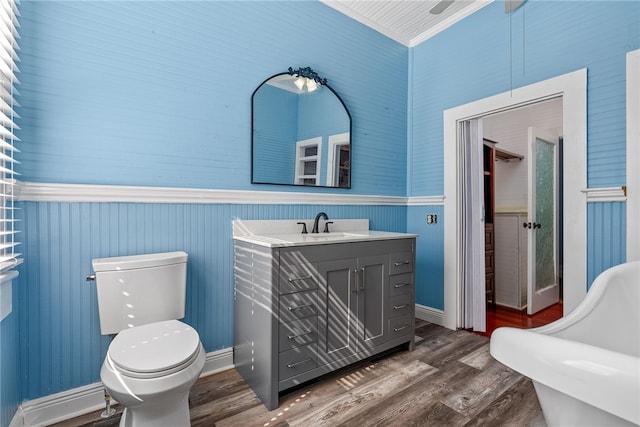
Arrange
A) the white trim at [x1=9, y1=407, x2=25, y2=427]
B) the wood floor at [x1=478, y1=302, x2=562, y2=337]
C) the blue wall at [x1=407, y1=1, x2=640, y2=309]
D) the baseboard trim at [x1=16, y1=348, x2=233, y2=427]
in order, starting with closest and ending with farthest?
the white trim at [x1=9, y1=407, x2=25, y2=427] → the baseboard trim at [x1=16, y1=348, x2=233, y2=427] → the blue wall at [x1=407, y1=1, x2=640, y2=309] → the wood floor at [x1=478, y1=302, x2=562, y2=337]

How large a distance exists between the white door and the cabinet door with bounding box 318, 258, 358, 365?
2.10 m

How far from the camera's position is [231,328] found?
2.12m

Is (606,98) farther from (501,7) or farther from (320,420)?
(320,420)

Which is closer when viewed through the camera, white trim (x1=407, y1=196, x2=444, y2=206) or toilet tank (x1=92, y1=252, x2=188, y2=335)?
toilet tank (x1=92, y1=252, x2=188, y2=335)

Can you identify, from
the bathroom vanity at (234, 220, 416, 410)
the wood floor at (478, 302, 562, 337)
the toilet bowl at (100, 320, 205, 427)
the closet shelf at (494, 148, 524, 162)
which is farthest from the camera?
the closet shelf at (494, 148, 524, 162)

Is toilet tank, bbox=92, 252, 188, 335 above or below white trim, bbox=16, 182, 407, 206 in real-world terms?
below

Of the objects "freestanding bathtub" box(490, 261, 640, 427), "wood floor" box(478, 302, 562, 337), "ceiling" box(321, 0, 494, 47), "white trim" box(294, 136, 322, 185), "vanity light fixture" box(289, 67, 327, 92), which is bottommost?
"wood floor" box(478, 302, 562, 337)

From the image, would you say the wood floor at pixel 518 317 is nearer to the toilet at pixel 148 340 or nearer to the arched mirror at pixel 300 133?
the arched mirror at pixel 300 133

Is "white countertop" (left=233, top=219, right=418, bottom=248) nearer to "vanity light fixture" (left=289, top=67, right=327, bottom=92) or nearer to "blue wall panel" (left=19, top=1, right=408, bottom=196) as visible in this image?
"blue wall panel" (left=19, top=1, right=408, bottom=196)

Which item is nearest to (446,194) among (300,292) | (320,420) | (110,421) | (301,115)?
(301,115)

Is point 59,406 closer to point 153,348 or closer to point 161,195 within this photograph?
point 153,348

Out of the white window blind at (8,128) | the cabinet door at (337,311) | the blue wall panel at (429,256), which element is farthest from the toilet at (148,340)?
the blue wall panel at (429,256)

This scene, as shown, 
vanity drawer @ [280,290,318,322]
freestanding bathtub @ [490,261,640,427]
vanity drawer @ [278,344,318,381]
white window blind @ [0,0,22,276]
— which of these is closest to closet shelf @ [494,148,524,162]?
freestanding bathtub @ [490,261,640,427]

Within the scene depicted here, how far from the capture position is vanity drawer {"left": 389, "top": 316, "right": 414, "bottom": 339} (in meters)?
2.22
